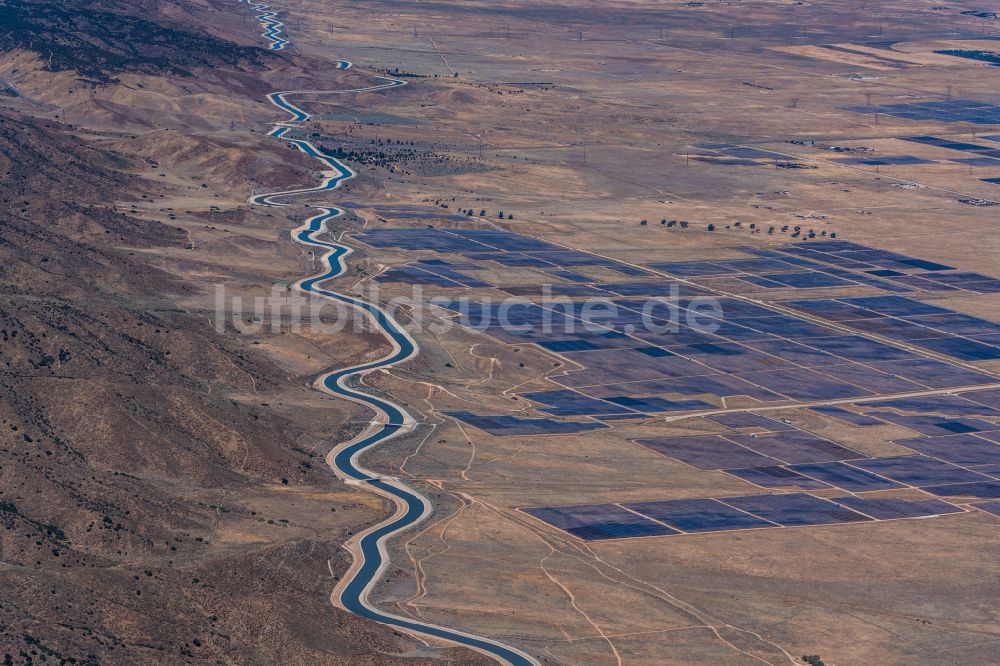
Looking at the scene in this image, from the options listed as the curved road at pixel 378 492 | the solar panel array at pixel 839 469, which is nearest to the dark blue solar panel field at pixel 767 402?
the solar panel array at pixel 839 469

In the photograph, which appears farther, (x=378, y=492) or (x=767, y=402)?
(x=767, y=402)

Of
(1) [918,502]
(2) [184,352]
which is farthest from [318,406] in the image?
(1) [918,502]

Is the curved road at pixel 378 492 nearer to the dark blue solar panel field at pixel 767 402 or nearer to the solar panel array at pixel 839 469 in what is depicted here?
the dark blue solar panel field at pixel 767 402

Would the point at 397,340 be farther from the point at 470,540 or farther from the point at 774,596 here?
the point at 774,596

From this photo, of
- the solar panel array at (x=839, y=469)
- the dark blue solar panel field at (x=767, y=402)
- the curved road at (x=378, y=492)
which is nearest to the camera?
the curved road at (x=378, y=492)

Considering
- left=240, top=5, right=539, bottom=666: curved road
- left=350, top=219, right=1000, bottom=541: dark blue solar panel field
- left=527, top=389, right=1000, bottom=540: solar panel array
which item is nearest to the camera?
left=240, top=5, right=539, bottom=666: curved road

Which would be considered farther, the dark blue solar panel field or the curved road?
the dark blue solar panel field

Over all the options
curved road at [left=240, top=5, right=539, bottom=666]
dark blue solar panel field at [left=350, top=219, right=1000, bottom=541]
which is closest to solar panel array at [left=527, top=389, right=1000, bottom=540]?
dark blue solar panel field at [left=350, top=219, right=1000, bottom=541]

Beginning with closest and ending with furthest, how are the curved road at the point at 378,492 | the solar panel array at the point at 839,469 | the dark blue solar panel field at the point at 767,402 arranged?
1. the curved road at the point at 378,492
2. the solar panel array at the point at 839,469
3. the dark blue solar panel field at the point at 767,402

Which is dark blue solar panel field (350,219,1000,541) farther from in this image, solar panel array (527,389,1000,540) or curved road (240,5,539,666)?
curved road (240,5,539,666)

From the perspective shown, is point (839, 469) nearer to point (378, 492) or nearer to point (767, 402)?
point (767, 402)

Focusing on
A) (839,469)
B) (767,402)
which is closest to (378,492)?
(839,469)
